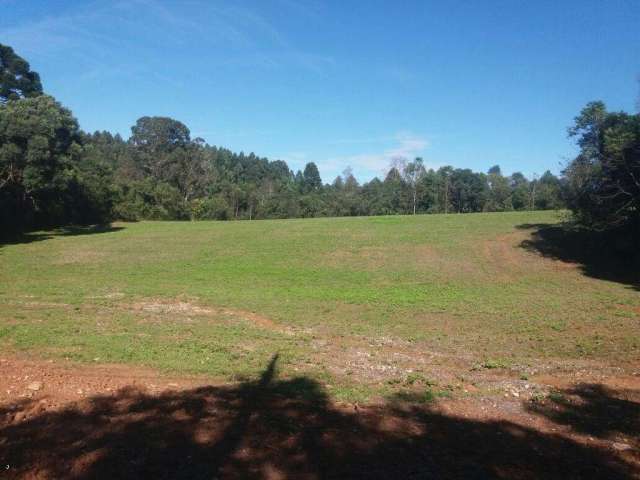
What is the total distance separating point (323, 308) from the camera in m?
18.6

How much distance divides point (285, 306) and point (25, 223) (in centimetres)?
3813

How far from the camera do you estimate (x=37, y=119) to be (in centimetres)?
3244

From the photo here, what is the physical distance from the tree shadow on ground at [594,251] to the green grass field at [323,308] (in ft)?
4.13

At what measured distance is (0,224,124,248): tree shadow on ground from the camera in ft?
132

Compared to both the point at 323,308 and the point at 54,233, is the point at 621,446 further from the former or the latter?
the point at 54,233

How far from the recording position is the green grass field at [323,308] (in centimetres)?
1076

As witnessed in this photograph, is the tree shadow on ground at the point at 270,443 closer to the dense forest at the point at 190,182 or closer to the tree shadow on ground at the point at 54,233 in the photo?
the dense forest at the point at 190,182

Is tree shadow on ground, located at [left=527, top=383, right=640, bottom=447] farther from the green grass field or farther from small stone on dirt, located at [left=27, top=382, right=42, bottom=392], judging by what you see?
small stone on dirt, located at [left=27, top=382, right=42, bottom=392]

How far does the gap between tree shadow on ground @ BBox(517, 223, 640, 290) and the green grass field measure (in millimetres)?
1258

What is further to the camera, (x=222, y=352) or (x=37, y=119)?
(x=37, y=119)

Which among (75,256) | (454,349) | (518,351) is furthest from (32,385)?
(75,256)

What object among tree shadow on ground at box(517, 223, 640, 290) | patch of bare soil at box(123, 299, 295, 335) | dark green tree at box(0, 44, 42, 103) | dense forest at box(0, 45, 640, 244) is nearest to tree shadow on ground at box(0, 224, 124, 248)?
dense forest at box(0, 45, 640, 244)

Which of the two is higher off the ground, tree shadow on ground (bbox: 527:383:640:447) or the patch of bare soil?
tree shadow on ground (bbox: 527:383:640:447)

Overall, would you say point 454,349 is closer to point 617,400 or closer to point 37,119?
point 617,400
